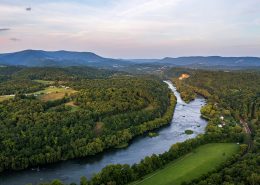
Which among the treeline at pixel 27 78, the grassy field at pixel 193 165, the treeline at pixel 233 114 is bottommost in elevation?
the grassy field at pixel 193 165

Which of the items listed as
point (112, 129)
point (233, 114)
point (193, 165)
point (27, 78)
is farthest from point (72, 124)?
point (27, 78)

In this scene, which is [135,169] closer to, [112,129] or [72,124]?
[112,129]

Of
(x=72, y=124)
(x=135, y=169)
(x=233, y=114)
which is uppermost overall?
(x=72, y=124)

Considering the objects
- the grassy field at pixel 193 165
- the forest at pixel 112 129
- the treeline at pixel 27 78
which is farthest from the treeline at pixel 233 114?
the treeline at pixel 27 78

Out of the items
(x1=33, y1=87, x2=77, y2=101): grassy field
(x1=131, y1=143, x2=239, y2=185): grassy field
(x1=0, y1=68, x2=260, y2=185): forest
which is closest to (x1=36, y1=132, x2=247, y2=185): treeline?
(x1=0, y1=68, x2=260, y2=185): forest

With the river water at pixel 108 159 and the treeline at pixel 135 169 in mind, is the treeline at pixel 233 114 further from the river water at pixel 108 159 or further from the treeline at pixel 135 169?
the river water at pixel 108 159

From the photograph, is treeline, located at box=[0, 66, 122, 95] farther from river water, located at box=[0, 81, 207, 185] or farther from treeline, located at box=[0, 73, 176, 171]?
river water, located at box=[0, 81, 207, 185]

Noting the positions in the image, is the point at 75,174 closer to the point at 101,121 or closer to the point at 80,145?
the point at 80,145
